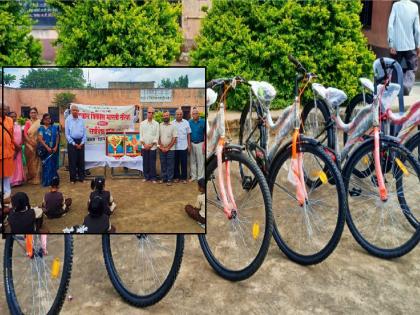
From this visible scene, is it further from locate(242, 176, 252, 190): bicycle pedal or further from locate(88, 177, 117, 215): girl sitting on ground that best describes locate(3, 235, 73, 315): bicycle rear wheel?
locate(242, 176, 252, 190): bicycle pedal

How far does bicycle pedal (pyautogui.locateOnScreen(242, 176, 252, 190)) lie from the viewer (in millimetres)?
4293

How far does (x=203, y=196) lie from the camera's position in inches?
→ 113

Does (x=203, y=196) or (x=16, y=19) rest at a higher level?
(x=16, y=19)

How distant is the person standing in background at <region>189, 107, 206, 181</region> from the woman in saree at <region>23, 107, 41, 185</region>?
76 cm

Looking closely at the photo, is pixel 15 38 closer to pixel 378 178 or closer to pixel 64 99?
pixel 64 99

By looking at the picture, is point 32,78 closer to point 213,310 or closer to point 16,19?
point 213,310

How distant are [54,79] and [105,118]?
0.33 m

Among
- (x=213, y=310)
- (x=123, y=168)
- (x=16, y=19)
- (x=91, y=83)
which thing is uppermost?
(x=16, y=19)

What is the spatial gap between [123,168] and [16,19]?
4706mm

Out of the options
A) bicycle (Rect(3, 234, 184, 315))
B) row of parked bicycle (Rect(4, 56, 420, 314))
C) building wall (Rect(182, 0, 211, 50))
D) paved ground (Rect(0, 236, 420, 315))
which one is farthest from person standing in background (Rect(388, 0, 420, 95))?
building wall (Rect(182, 0, 211, 50))

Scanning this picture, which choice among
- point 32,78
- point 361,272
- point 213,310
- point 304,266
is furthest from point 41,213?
point 361,272

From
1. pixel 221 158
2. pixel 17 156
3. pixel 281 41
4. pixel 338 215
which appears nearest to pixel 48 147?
pixel 17 156

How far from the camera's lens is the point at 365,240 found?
4195mm

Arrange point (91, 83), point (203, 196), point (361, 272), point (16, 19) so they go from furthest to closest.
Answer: point (16, 19) < point (361, 272) < point (203, 196) < point (91, 83)
